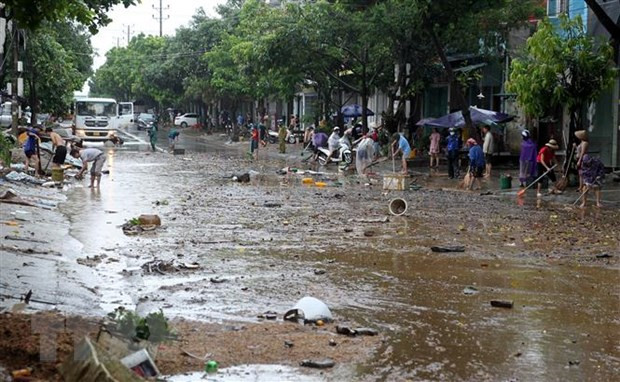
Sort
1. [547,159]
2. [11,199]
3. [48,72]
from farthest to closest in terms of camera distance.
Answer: [48,72] → [547,159] → [11,199]

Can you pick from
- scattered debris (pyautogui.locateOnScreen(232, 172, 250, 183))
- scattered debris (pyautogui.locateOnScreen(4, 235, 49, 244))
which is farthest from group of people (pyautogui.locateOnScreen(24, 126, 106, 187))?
scattered debris (pyautogui.locateOnScreen(4, 235, 49, 244))

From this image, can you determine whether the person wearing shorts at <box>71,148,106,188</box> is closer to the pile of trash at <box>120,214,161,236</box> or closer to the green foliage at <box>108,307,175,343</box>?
the pile of trash at <box>120,214,161,236</box>

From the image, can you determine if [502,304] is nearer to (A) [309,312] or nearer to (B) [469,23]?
(A) [309,312]

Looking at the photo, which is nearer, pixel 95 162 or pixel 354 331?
pixel 354 331

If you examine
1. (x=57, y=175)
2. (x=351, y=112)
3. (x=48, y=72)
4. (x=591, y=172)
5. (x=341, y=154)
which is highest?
(x=48, y=72)

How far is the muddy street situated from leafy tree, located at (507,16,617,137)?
2.66 metres

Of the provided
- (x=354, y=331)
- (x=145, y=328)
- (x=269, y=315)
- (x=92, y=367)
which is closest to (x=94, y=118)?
(x=269, y=315)

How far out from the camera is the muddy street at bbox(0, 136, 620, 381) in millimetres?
7871

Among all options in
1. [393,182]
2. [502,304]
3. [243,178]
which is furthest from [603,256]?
[243,178]

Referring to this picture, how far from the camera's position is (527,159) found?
2331cm

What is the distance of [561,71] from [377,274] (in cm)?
1208

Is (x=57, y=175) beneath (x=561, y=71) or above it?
beneath

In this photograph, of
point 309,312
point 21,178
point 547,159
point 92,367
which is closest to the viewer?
point 92,367

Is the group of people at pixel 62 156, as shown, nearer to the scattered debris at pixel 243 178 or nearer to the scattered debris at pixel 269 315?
the scattered debris at pixel 243 178
